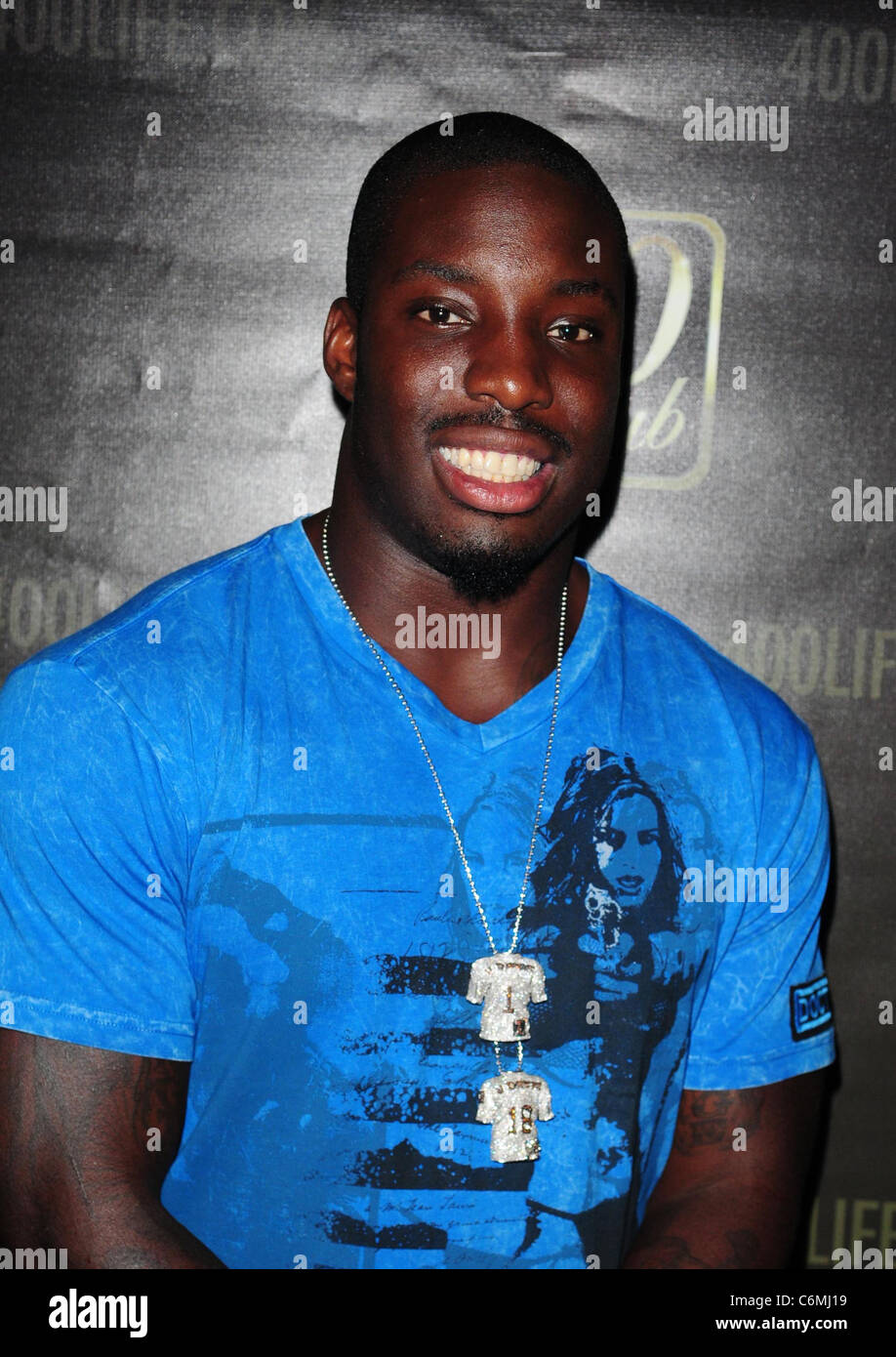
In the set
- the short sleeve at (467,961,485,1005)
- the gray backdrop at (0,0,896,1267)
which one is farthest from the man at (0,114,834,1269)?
the gray backdrop at (0,0,896,1267)

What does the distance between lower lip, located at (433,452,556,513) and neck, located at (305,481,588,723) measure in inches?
3.9

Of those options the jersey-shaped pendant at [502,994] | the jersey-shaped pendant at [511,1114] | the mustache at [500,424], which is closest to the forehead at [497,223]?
the mustache at [500,424]

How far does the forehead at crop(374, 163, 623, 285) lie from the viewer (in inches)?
47.4

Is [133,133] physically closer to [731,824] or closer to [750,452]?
[750,452]

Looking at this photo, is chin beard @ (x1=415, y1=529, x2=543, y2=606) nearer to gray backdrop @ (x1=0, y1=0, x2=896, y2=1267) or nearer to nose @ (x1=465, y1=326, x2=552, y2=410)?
nose @ (x1=465, y1=326, x2=552, y2=410)

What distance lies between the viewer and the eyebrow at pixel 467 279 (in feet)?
3.94

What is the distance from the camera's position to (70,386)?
1787 mm

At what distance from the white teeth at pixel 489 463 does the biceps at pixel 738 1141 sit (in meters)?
0.64

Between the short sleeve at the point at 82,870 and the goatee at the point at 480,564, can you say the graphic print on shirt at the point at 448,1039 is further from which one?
the goatee at the point at 480,564

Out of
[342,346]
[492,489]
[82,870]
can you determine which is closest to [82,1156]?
[82,870]

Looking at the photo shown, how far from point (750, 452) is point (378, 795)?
3.07ft

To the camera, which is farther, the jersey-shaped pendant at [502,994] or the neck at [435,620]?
the neck at [435,620]

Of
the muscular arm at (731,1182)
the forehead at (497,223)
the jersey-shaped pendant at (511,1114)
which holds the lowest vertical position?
the muscular arm at (731,1182)
